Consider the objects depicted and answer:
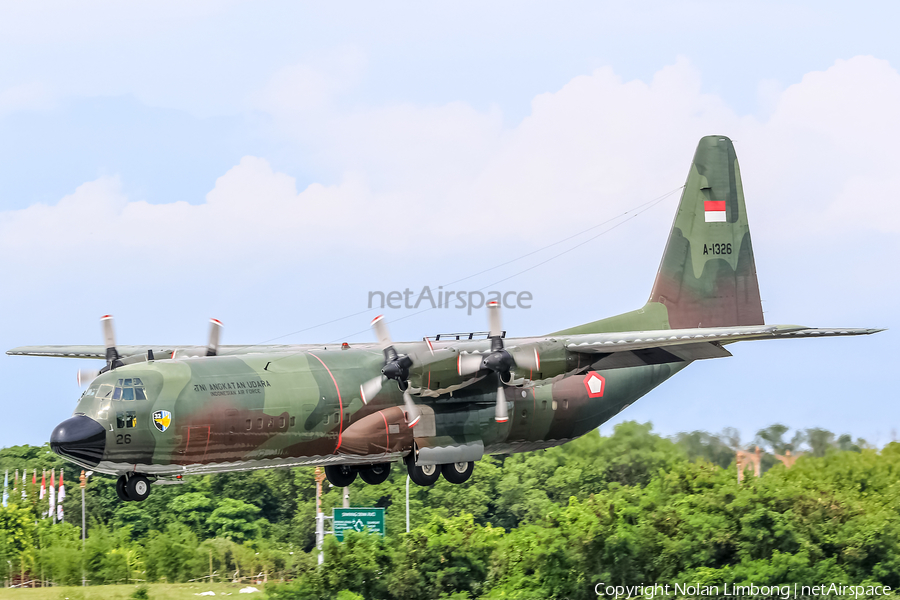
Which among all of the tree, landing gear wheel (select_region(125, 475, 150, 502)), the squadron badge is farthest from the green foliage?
the tree

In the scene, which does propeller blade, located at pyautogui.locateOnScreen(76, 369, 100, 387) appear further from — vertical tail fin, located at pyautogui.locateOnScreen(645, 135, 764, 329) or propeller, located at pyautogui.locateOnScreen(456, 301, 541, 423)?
vertical tail fin, located at pyautogui.locateOnScreen(645, 135, 764, 329)

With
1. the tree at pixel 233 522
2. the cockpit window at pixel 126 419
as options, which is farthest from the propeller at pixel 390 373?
the tree at pixel 233 522

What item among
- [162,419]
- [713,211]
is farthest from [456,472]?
[713,211]

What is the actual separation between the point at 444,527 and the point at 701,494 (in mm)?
10955

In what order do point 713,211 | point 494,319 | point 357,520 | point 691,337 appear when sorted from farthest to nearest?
1. point 357,520
2. point 713,211
3. point 494,319
4. point 691,337

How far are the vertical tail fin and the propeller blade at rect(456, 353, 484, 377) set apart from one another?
1014 cm

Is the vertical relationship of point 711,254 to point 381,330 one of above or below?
above

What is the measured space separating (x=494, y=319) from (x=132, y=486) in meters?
10.8

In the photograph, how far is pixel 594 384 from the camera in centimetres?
3344

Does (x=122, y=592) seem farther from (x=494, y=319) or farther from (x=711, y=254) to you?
(x=711, y=254)

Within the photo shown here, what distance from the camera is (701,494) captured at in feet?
144

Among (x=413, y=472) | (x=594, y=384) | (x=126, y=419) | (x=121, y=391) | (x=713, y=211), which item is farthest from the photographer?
(x=713, y=211)

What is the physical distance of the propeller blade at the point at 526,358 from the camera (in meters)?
30.0

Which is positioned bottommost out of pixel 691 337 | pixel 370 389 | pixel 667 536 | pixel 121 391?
pixel 667 536
